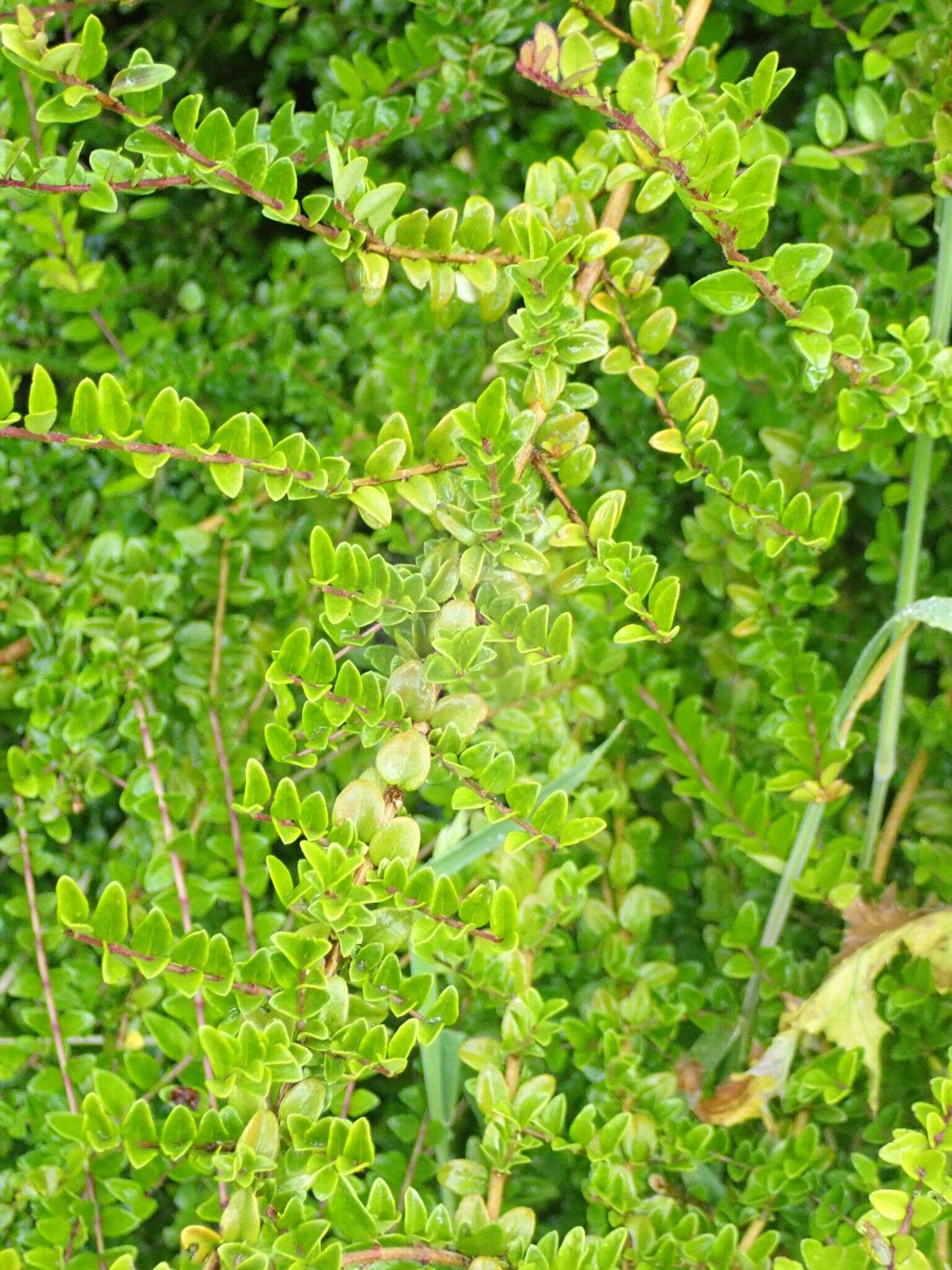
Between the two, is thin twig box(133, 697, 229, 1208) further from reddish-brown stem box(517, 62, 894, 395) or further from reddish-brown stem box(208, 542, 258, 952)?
reddish-brown stem box(517, 62, 894, 395)

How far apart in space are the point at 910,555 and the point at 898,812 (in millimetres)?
232

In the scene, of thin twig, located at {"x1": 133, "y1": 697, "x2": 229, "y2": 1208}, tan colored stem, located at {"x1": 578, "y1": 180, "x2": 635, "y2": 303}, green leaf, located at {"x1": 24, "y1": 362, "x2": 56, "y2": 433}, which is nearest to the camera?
green leaf, located at {"x1": 24, "y1": 362, "x2": 56, "y2": 433}

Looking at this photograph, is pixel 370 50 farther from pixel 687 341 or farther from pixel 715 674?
pixel 715 674

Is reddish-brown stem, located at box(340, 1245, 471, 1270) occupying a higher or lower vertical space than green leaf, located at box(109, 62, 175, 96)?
lower

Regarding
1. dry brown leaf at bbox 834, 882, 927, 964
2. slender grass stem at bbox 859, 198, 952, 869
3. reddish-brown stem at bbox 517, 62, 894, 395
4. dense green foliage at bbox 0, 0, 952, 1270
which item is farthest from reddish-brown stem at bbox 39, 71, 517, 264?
dry brown leaf at bbox 834, 882, 927, 964

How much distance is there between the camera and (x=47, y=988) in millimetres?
954

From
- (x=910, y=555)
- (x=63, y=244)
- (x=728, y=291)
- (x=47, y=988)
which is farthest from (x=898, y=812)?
(x=63, y=244)

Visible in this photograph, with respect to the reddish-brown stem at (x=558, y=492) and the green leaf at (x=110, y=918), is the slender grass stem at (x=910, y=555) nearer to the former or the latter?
the reddish-brown stem at (x=558, y=492)

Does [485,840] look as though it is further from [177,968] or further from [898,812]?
[898,812]

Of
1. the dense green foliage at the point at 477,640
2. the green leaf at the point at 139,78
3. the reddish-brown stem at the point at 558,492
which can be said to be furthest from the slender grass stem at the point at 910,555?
the green leaf at the point at 139,78

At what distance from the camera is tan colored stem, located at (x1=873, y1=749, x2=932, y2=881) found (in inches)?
39.8

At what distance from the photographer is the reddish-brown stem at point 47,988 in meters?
0.87

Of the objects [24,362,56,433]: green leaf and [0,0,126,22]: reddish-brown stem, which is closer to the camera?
[24,362,56,433]: green leaf

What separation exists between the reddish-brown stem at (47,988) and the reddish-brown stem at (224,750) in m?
0.17
